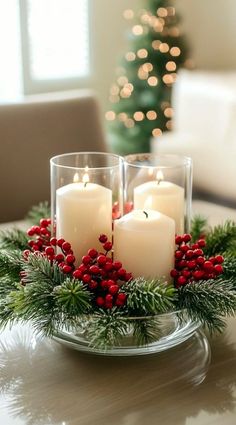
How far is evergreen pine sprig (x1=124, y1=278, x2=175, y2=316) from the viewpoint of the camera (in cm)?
76

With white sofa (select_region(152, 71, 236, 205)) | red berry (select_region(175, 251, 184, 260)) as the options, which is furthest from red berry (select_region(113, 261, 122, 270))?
white sofa (select_region(152, 71, 236, 205))

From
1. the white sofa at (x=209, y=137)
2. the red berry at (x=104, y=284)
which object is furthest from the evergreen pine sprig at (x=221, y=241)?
the white sofa at (x=209, y=137)

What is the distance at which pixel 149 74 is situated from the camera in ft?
12.8

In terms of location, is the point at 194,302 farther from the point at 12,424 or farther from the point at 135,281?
the point at 12,424

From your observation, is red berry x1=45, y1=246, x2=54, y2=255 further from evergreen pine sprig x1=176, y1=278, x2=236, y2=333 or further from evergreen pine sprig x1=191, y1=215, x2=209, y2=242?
evergreen pine sprig x1=191, y1=215, x2=209, y2=242

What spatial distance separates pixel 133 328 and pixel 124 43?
12.3 ft

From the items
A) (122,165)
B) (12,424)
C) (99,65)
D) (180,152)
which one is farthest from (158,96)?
(12,424)

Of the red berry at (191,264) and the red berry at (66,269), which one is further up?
the red berry at (66,269)

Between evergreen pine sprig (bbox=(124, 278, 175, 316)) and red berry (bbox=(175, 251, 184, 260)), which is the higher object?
red berry (bbox=(175, 251, 184, 260))

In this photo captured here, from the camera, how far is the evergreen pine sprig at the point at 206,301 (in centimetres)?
79

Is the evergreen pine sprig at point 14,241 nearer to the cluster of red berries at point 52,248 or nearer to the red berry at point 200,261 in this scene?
the cluster of red berries at point 52,248

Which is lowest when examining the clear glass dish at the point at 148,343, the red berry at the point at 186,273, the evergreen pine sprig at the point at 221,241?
the clear glass dish at the point at 148,343

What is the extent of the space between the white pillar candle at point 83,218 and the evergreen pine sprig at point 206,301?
6.0 inches

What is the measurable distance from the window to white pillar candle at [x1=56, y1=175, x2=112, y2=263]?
10.4 ft
